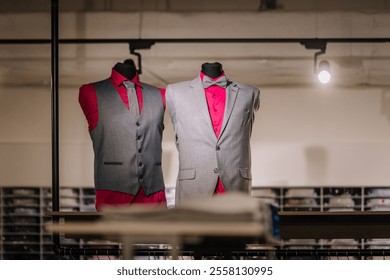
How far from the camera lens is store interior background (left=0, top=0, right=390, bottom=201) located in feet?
25.5

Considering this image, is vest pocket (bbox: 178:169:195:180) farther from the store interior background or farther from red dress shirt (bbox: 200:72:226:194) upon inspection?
the store interior background

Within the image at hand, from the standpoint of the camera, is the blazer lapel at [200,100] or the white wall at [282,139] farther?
the white wall at [282,139]

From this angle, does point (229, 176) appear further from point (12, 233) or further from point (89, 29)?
point (12, 233)

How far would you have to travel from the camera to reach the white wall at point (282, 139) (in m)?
8.03

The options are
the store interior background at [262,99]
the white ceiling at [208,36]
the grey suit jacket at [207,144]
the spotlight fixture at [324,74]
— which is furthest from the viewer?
the store interior background at [262,99]

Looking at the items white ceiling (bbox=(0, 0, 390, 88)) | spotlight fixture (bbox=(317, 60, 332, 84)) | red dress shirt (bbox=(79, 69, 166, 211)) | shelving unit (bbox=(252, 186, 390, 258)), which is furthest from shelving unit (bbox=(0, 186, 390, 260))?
red dress shirt (bbox=(79, 69, 166, 211))

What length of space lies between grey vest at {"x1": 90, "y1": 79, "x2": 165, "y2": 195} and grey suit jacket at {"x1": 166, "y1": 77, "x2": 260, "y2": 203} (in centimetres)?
16

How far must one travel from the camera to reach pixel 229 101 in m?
3.78

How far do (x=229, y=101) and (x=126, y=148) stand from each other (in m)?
0.64

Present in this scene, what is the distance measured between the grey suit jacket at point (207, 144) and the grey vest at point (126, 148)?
16 centimetres

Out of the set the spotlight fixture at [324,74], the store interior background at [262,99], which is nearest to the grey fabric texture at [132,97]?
the spotlight fixture at [324,74]

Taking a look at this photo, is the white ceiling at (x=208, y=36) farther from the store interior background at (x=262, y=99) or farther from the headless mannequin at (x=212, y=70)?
the headless mannequin at (x=212, y=70)

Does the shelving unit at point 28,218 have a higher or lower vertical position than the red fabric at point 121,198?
higher

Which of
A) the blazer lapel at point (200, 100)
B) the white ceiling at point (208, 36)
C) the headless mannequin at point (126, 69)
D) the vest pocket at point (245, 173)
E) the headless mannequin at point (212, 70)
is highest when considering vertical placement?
the white ceiling at point (208, 36)
